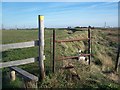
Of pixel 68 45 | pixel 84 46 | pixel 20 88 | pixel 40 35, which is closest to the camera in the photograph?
pixel 20 88

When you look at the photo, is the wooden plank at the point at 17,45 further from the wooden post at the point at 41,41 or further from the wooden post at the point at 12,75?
the wooden post at the point at 12,75

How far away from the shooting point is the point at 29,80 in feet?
24.8

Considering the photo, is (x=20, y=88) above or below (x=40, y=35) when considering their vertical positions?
below

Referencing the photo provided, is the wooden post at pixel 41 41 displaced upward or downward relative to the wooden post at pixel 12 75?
upward

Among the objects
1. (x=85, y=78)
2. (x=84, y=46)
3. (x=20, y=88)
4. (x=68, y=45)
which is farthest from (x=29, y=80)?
(x=84, y=46)

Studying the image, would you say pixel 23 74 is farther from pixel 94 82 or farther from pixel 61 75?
pixel 94 82

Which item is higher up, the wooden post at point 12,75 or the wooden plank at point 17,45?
the wooden plank at point 17,45

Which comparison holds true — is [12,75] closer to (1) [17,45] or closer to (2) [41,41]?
(1) [17,45]

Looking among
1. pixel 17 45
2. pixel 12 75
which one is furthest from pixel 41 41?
pixel 12 75

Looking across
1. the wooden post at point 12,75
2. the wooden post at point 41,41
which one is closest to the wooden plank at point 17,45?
the wooden post at point 41,41

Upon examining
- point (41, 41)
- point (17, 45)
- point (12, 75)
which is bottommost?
point (12, 75)

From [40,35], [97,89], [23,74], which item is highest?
[40,35]

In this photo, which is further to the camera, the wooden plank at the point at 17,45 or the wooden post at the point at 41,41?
the wooden post at the point at 41,41

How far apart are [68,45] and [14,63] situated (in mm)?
9510
